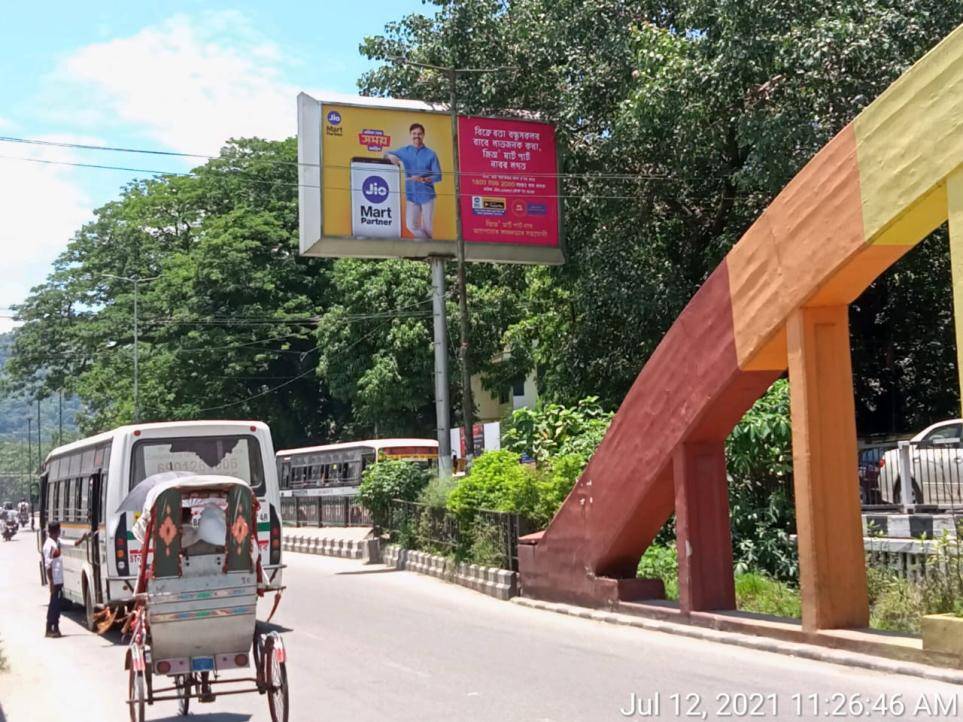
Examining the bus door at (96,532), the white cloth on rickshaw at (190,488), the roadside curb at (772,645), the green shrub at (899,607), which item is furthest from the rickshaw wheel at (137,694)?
the green shrub at (899,607)

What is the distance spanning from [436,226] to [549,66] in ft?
16.3

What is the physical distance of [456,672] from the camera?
1193 cm

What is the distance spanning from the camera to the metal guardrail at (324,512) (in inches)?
1399

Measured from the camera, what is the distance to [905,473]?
17.4 metres

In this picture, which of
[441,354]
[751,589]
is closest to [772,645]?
[751,589]

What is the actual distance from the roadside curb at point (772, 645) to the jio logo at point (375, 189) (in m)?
13.0

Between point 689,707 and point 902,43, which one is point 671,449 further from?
point 902,43

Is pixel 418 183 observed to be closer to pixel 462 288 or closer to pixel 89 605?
pixel 462 288

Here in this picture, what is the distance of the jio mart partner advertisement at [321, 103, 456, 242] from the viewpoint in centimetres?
2720

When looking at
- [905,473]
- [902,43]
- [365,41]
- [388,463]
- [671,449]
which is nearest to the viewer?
[671,449]

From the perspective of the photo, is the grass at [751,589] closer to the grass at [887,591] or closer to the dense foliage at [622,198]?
the grass at [887,591]

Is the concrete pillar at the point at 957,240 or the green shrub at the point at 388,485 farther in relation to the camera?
the green shrub at the point at 388,485

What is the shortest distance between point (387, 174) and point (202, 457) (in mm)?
13434

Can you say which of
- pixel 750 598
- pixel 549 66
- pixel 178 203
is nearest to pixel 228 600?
pixel 750 598
